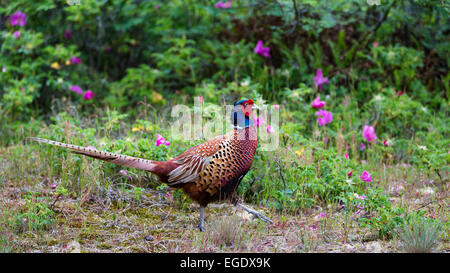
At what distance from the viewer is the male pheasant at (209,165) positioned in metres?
4.03

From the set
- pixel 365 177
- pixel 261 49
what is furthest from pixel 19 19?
pixel 365 177

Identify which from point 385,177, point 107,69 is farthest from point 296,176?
point 107,69

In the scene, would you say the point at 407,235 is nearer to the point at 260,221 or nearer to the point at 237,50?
the point at 260,221

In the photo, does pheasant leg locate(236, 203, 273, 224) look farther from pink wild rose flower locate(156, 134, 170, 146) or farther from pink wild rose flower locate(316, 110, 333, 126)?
pink wild rose flower locate(316, 110, 333, 126)

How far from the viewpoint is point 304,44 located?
792 cm

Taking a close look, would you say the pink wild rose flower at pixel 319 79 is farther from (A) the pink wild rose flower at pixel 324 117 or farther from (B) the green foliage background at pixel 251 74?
(A) the pink wild rose flower at pixel 324 117

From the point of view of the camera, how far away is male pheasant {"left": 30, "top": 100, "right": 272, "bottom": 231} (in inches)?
159

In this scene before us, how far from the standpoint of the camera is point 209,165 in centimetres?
404

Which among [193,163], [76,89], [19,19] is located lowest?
[76,89]

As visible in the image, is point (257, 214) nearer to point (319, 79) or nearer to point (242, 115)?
point (242, 115)

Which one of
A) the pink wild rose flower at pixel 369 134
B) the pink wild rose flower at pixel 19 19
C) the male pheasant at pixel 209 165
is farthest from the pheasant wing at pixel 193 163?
the pink wild rose flower at pixel 19 19

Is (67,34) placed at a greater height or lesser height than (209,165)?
greater

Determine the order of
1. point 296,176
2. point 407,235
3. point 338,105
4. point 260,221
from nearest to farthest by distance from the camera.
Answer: point 407,235, point 260,221, point 296,176, point 338,105

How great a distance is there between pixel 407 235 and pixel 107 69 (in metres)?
7.04
